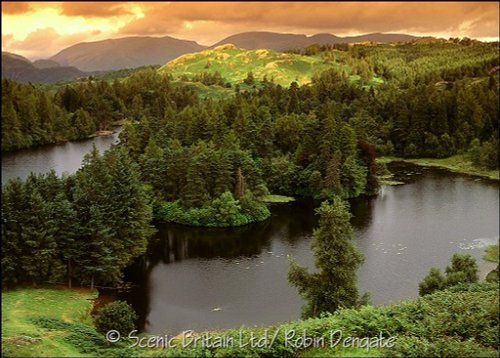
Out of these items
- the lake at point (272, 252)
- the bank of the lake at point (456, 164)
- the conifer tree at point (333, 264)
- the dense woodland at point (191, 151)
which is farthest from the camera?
the bank of the lake at point (456, 164)

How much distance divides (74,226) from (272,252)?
670 inches

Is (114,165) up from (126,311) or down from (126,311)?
up

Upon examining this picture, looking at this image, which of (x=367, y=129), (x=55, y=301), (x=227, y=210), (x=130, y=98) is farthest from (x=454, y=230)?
(x=130, y=98)

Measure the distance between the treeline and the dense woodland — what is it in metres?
0.10

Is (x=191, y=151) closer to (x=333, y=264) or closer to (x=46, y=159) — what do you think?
(x=46, y=159)

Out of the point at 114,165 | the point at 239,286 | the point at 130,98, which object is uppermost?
the point at 130,98

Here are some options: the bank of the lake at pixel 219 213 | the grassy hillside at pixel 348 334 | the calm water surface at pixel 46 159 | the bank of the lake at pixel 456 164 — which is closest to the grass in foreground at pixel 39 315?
the grassy hillside at pixel 348 334

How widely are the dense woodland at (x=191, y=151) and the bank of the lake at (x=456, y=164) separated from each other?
1.38m

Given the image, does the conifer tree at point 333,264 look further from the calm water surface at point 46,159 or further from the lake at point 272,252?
the calm water surface at point 46,159

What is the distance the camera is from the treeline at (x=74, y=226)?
111 ft

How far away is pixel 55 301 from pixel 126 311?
7.40 metres

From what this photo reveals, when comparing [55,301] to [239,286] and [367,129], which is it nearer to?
[239,286]

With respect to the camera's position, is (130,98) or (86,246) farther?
(130,98)

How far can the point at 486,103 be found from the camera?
94.5m
